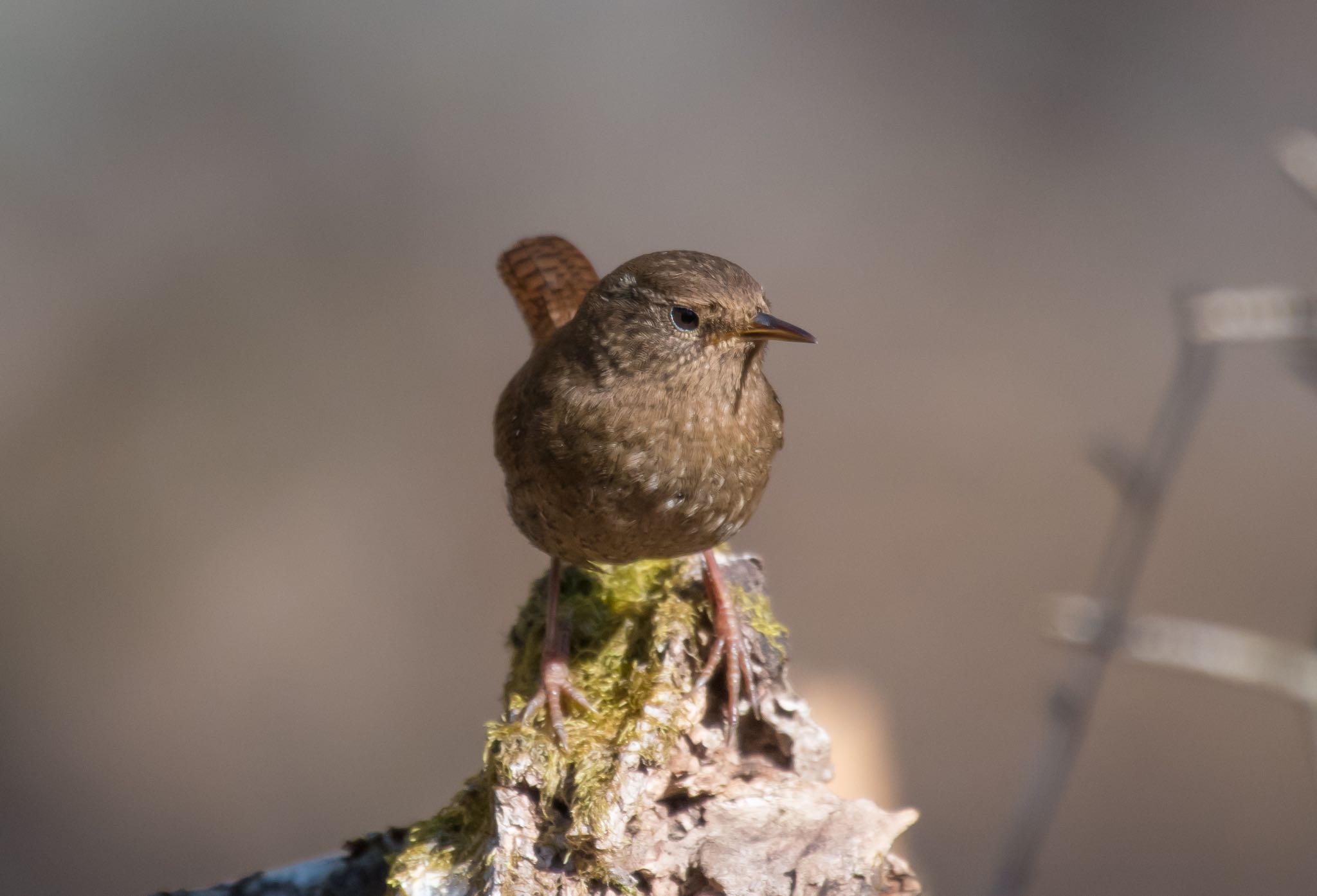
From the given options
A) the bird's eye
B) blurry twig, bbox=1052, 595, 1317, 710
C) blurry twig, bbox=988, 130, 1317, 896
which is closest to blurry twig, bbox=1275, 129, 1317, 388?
blurry twig, bbox=988, 130, 1317, 896

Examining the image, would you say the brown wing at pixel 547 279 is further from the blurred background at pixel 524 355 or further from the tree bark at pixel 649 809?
the blurred background at pixel 524 355

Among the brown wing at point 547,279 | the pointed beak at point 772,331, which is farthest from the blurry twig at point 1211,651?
the brown wing at point 547,279

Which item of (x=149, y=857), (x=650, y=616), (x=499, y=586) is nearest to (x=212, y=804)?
(x=149, y=857)

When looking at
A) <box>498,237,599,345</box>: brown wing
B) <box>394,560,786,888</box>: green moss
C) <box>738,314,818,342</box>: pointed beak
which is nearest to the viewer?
<box>738,314,818,342</box>: pointed beak

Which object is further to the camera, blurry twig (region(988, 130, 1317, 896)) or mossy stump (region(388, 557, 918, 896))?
mossy stump (region(388, 557, 918, 896))

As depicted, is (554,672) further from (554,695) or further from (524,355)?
(524,355)

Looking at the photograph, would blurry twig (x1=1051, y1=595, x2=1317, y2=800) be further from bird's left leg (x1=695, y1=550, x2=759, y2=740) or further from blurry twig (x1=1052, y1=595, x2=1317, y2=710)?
bird's left leg (x1=695, y1=550, x2=759, y2=740)
